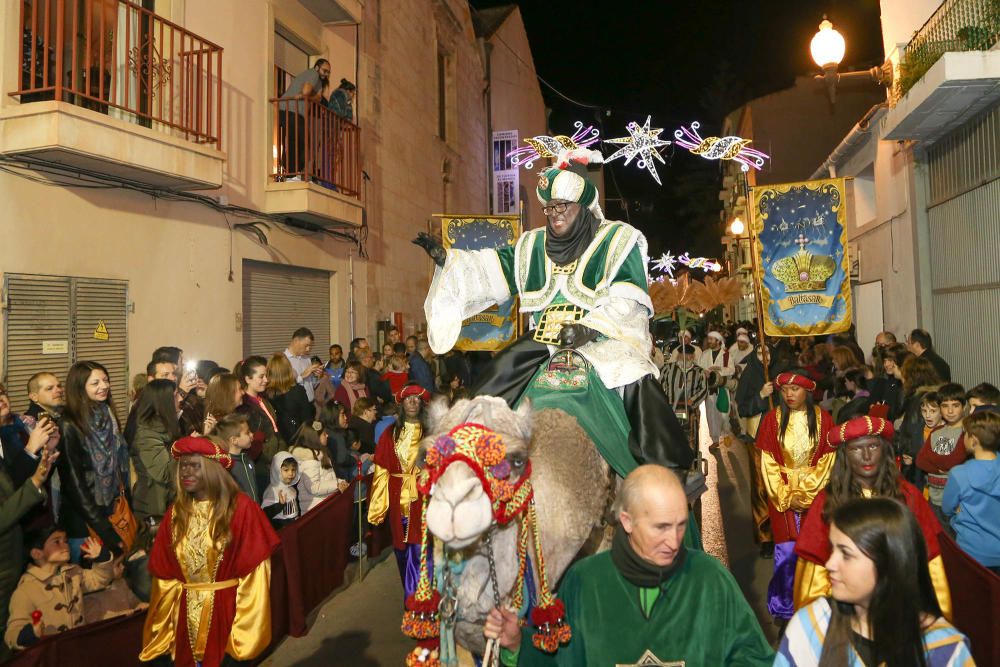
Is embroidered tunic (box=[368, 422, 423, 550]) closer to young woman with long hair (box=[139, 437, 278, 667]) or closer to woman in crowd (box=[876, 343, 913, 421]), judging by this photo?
young woman with long hair (box=[139, 437, 278, 667])

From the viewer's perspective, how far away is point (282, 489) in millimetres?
6629

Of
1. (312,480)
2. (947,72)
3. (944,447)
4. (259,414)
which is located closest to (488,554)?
(259,414)

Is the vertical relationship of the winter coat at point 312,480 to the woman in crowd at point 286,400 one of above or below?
below

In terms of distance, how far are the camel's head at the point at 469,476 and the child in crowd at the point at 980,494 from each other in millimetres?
3700

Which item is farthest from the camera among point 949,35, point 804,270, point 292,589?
point 949,35

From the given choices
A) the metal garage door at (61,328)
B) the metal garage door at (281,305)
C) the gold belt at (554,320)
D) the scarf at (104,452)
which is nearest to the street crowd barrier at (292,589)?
the scarf at (104,452)

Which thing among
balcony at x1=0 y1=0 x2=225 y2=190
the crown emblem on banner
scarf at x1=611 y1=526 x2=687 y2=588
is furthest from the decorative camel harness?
the crown emblem on banner

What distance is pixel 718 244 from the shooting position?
48031mm

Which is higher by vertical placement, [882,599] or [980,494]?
[882,599]

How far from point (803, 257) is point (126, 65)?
26.9 feet

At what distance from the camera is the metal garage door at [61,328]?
731 cm

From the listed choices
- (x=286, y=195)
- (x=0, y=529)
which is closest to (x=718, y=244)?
(x=286, y=195)

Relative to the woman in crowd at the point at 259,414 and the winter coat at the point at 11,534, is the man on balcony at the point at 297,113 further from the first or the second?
the winter coat at the point at 11,534

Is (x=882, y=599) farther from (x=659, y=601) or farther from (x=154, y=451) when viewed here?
(x=154, y=451)
